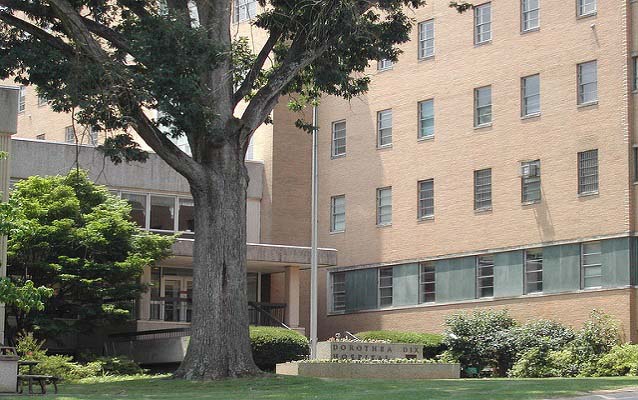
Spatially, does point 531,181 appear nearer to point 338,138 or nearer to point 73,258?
point 338,138

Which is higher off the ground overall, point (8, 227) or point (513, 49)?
point (513, 49)

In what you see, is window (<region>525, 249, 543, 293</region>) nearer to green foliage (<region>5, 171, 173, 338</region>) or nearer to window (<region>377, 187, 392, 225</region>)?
window (<region>377, 187, 392, 225</region>)

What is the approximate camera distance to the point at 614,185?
40.4 meters

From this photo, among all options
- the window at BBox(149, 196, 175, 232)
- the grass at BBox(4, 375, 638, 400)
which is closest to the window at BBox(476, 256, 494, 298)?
the window at BBox(149, 196, 175, 232)

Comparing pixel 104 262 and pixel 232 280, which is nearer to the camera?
pixel 232 280

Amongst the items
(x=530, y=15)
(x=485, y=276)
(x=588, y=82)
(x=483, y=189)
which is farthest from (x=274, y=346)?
(x=530, y=15)

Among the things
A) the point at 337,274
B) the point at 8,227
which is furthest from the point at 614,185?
the point at 8,227

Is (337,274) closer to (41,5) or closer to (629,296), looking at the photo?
(629,296)

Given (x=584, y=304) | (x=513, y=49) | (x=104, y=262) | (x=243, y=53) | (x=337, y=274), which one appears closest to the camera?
(x=243, y=53)

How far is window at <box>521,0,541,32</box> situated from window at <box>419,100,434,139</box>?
5075 millimetres

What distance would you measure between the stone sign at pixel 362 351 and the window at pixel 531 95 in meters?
10.9

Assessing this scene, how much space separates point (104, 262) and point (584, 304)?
15513 mm

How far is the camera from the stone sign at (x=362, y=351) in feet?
116

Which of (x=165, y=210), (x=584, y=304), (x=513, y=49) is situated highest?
(x=513, y=49)
